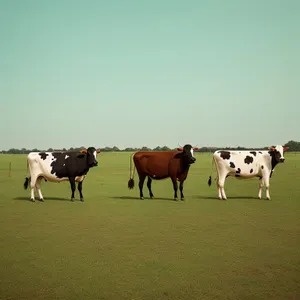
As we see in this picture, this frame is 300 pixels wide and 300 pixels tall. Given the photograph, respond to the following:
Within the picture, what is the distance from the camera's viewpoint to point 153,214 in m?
12.4

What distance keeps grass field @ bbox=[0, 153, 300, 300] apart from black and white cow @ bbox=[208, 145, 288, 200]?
3.08m

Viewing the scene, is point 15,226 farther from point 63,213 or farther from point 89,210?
point 89,210

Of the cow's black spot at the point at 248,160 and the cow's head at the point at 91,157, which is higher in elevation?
the cow's head at the point at 91,157

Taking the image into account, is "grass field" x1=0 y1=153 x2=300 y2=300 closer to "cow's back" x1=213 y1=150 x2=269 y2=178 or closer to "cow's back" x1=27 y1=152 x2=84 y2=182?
"cow's back" x1=27 y1=152 x2=84 y2=182

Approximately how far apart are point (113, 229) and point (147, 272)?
11.9ft

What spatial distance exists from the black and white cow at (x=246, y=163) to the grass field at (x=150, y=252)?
308 centimetres

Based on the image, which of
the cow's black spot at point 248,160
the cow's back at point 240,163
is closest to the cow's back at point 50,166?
the cow's back at point 240,163

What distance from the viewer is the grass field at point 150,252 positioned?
5750 millimetres

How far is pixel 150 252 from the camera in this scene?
25.3 ft

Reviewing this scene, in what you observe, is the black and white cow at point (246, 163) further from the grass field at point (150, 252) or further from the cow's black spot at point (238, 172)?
the grass field at point (150, 252)

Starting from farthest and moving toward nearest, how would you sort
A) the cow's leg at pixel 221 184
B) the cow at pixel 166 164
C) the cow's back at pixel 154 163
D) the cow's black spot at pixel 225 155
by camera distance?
1. the cow's black spot at pixel 225 155
2. the cow's back at pixel 154 163
3. the cow at pixel 166 164
4. the cow's leg at pixel 221 184

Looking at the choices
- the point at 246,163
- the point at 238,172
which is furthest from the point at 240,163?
the point at 238,172

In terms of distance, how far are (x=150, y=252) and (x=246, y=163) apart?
33.1 ft

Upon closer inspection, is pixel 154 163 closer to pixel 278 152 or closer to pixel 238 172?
pixel 238 172
